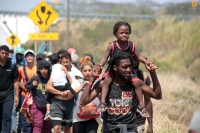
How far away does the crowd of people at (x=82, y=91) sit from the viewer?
6.90 meters

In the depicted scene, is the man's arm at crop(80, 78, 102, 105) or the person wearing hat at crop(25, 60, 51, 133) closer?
the man's arm at crop(80, 78, 102, 105)

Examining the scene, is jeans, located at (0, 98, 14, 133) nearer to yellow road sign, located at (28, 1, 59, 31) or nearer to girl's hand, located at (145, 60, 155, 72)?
girl's hand, located at (145, 60, 155, 72)

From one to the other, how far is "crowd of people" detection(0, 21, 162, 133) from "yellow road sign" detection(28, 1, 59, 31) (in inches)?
213

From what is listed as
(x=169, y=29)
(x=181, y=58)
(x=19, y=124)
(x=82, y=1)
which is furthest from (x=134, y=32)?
Answer: (x=19, y=124)

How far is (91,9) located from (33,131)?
7604 centimetres

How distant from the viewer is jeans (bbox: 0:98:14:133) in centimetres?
1116

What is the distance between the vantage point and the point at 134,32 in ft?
174

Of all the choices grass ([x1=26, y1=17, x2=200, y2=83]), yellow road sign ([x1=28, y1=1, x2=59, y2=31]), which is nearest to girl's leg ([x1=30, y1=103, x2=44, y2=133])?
yellow road sign ([x1=28, y1=1, x2=59, y2=31])

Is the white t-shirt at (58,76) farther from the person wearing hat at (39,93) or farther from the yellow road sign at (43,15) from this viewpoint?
the yellow road sign at (43,15)

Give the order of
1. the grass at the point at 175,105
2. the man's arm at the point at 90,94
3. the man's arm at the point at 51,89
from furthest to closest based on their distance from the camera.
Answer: the grass at the point at 175,105, the man's arm at the point at 51,89, the man's arm at the point at 90,94

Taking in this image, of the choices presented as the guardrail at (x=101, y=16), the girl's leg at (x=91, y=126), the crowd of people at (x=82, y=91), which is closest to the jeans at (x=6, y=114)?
the crowd of people at (x=82, y=91)

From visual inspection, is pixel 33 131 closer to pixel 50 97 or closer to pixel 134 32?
pixel 50 97

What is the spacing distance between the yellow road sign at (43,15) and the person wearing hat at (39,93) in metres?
8.08

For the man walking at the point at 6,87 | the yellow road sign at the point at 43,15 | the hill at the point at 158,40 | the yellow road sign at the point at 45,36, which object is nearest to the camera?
the man walking at the point at 6,87
